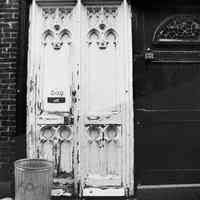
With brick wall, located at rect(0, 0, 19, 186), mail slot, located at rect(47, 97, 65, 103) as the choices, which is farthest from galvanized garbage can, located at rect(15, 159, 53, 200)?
mail slot, located at rect(47, 97, 65, 103)

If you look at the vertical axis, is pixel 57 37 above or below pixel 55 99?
above

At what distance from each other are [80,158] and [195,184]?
6.49 ft

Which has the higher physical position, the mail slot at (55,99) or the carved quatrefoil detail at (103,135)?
the mail slot at (55,99)

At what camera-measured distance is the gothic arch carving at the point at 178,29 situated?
17.4ft

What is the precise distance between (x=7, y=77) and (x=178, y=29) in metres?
3.00

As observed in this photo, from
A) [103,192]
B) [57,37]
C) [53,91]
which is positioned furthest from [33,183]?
[57,37]

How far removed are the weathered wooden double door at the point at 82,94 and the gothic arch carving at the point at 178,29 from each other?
0.56 meters

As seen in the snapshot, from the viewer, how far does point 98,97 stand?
206 inches

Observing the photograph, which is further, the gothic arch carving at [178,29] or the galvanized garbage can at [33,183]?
the gothic arch carving at [178,29]

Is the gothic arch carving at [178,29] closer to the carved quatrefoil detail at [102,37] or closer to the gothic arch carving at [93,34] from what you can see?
the carved quatrefoil detail at [102,37]

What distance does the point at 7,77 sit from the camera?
16.8 ft

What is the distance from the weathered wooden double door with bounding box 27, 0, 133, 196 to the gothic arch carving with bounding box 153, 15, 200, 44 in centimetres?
56

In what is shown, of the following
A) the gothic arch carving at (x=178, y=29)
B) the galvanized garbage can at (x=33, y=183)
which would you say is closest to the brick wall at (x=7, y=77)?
the galvanized garbage can at (x=33, y=183)

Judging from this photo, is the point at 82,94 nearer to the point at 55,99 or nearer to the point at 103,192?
the point at 55,99
